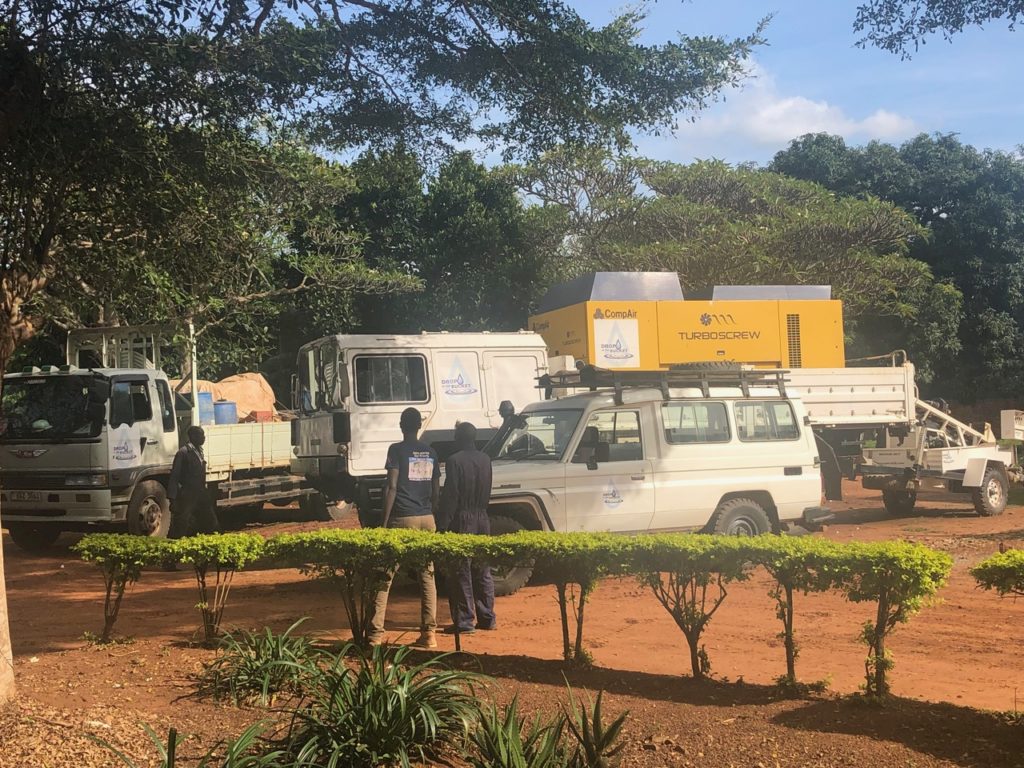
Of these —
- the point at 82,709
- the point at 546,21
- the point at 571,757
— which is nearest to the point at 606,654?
the point at 571,757

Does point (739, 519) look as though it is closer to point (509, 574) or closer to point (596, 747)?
point (509, 574)

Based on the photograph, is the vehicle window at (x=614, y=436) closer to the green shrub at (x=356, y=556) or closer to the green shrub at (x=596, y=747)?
the green shrub at (x=356, y=556)

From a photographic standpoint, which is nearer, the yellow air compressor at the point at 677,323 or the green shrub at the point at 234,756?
the green shrub at the point at 234,756

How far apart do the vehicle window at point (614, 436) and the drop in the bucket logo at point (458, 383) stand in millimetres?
3679

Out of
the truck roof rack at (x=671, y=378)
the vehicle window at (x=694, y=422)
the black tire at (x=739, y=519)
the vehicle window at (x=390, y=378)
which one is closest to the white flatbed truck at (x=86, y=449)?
the vehicle window at (x=390, y=378)

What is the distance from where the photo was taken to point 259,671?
5695 mm

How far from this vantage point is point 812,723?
16.4 ft

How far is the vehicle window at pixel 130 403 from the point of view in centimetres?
1327

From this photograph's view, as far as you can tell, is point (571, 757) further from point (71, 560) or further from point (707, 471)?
point (71, 560)

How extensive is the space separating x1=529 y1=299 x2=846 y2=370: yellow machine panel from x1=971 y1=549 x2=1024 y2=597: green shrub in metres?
6.83

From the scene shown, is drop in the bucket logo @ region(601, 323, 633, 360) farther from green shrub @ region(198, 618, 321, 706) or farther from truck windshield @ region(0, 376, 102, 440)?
green shrub @ region(198, 618, 321, 706)

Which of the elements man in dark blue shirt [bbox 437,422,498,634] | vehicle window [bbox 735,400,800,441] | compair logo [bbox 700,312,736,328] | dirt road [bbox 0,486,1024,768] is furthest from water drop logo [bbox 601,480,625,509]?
compair logo [bbox 700,312,736,328]

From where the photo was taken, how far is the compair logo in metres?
12.4

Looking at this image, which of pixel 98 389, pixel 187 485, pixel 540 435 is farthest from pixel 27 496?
pixel 540 435
